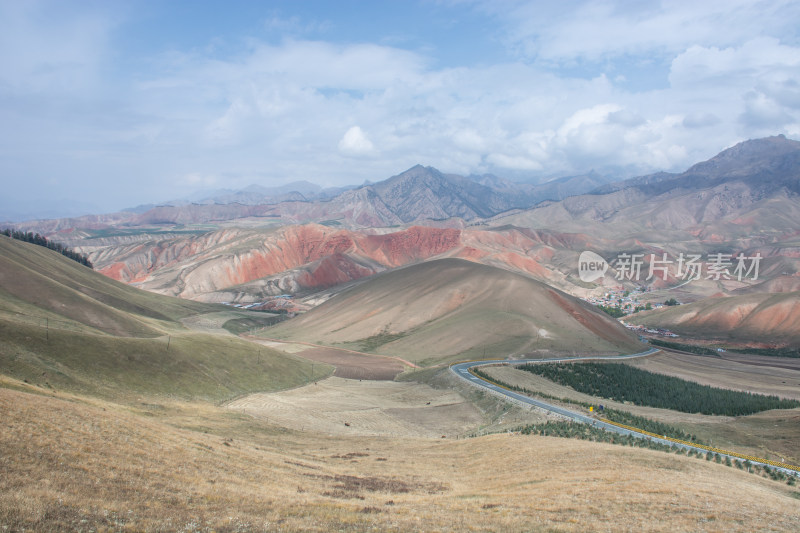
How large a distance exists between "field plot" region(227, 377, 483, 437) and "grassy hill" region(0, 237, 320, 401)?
5.96 m

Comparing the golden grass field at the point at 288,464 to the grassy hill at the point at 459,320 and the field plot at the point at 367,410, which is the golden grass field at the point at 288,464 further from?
the grassy hill at the point at 459,320

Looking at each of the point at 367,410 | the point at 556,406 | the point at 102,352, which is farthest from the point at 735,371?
the point at 102,352

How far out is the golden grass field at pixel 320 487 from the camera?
18.5m

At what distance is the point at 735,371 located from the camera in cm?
11138

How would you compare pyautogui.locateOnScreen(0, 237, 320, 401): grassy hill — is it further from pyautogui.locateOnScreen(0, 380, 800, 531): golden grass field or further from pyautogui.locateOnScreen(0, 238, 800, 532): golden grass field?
pyautogui.locateOnScreen(0, 380, 800, 531): golden grass field

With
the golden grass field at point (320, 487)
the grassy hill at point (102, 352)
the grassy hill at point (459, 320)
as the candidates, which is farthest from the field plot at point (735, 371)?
the grassy hill at point (102, 352)

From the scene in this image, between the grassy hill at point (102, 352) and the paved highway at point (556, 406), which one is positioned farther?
the grassy hill at point (102, 352)

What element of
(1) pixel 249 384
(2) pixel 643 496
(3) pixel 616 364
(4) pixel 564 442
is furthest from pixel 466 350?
(2) pixel 643 496

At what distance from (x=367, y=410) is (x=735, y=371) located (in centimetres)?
9060

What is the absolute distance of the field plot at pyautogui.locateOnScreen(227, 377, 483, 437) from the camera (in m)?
56.4

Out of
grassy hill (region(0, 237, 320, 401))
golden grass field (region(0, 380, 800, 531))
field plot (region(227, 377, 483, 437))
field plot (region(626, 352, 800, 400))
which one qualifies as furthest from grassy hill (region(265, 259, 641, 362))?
golden grass field (region(0, 380, 800, 531))

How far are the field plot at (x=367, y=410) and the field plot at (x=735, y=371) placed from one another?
2196 inches

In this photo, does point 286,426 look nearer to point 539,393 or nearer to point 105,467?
point 105,467

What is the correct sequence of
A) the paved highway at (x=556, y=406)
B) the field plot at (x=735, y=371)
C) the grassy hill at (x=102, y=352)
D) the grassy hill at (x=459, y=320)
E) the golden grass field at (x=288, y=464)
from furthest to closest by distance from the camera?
the grassy hill at (x=459, y=320), the field plot at (x=735, y=371), the grassy hill at (x=102, y=352), the paved highway at (x=556, y=406), the golden grass field at (x=288, y=464)
